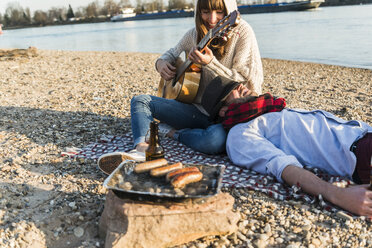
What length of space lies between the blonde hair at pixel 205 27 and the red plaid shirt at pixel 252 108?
905mm

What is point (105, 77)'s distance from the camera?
9586mm

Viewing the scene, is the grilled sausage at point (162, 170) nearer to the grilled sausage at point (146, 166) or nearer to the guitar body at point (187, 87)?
the grilled sausage at point (146, 166)

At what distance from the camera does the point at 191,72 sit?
170 inches

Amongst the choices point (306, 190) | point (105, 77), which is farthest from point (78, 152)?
point (105, 77)

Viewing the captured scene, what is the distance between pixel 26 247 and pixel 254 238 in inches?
65.1

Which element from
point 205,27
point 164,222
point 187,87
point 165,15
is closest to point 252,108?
point 187,87

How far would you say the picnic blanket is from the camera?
3.06 metres

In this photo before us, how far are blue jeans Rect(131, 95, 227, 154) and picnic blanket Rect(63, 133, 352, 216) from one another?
0.12 meters

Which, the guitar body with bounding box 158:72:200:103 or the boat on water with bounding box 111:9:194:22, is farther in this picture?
the boat on water with bounding box 111:9:194:22

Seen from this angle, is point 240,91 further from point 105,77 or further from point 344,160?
point 105,77

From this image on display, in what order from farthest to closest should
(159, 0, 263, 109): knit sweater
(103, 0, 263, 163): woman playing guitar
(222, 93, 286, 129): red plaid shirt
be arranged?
(159, 0, 263, 109): knit sweater < (103, 0, 263, 163): woman playing guitar < (222, 93, 286, 129): red plaid shirt

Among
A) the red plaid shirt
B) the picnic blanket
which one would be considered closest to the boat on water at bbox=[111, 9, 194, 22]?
the picnic blanket

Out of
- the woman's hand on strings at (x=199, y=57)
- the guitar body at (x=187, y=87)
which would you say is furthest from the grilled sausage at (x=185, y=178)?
the guitar body at (x=187, y=87)

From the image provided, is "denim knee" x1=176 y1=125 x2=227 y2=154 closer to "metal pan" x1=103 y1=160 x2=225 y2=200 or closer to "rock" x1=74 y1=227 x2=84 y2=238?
"metal pan" x1=103 y1=160 x2=225 y2=200
